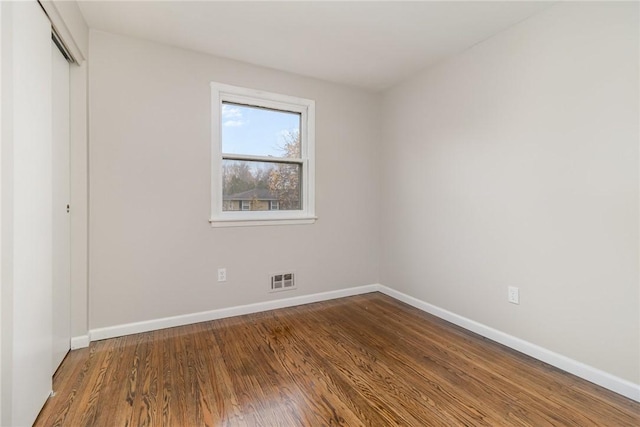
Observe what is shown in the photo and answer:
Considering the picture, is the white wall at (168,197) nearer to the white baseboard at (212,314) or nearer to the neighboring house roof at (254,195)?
the white baseboard at (212,314)

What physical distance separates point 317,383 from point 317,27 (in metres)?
2.50

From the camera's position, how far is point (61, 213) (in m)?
2.03

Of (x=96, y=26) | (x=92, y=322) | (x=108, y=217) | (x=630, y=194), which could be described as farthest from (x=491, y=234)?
Answer: (x=96, y=26)

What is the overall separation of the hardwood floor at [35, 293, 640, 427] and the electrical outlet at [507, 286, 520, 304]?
373mm

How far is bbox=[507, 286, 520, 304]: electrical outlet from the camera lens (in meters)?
2.22

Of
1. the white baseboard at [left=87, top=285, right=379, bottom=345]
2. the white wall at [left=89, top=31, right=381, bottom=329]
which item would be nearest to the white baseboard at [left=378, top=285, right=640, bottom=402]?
the white baseboard at [left=87, top=285, right=379, bottom=345]

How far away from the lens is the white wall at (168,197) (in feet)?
7.69

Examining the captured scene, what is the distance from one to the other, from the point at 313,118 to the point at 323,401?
259 cm

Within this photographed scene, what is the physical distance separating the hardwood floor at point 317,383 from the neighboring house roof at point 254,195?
3.94 ft

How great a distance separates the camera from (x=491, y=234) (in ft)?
7.89

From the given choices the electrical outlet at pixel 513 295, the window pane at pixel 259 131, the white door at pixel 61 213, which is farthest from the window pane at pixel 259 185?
the electrical outlet at pixel 513 295

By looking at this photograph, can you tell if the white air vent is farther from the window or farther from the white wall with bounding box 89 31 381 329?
the window

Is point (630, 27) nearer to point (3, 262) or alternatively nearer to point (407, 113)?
point (407, 113)

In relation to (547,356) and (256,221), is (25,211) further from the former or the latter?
(547,356)
